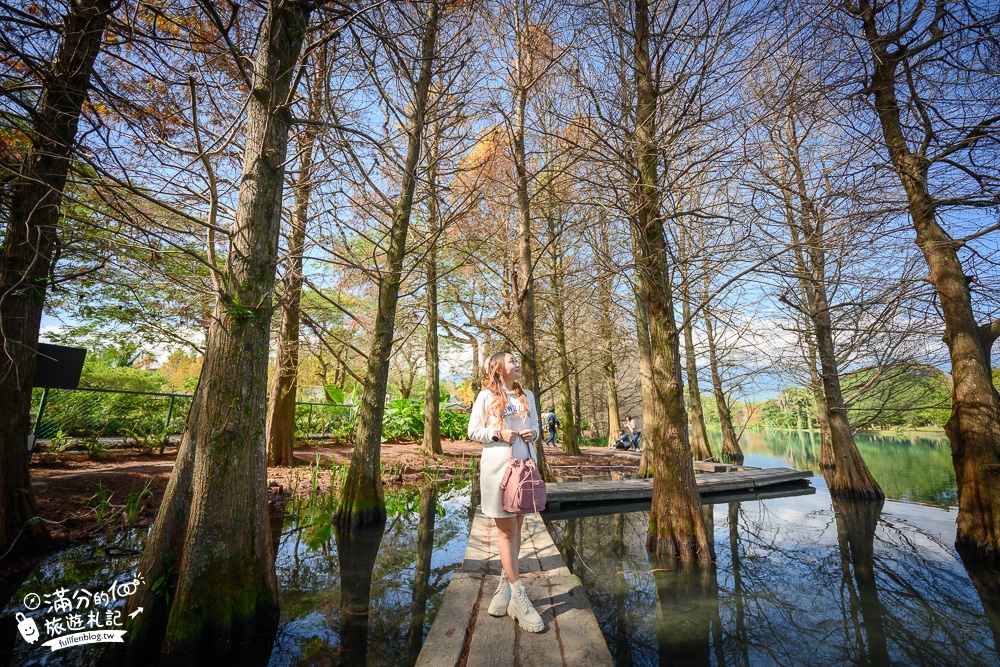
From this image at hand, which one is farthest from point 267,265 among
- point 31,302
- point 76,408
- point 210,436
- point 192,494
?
point 76,408

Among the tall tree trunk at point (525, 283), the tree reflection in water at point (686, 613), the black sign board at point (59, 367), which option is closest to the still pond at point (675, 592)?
the tree reflection in water at point (686, 613)

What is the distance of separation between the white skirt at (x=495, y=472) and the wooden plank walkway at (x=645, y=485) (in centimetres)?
554

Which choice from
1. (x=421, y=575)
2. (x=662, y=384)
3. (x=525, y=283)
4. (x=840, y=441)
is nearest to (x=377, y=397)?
(x=421, y=575)

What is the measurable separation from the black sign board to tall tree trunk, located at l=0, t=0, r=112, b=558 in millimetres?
953

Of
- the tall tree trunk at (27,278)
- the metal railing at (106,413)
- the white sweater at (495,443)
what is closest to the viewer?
the white sweater at (495,443)

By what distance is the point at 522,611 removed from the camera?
2617 mm

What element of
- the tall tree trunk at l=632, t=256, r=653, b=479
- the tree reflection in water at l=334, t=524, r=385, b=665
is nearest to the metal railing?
the tree reflection in water at l=334, t=524, r=385, b=665

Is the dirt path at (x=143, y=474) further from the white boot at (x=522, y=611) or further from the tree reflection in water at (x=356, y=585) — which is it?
the white boot at (x=522, y=611)

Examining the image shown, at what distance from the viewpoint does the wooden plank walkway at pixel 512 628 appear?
2.25 m

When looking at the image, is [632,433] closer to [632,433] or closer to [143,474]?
[632,433]

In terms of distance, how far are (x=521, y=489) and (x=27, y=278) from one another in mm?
5042

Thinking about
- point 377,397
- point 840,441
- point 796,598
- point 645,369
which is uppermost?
point 645,369

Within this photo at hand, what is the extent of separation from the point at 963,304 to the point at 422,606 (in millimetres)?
7033

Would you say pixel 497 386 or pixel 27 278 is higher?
pixel 27 278
